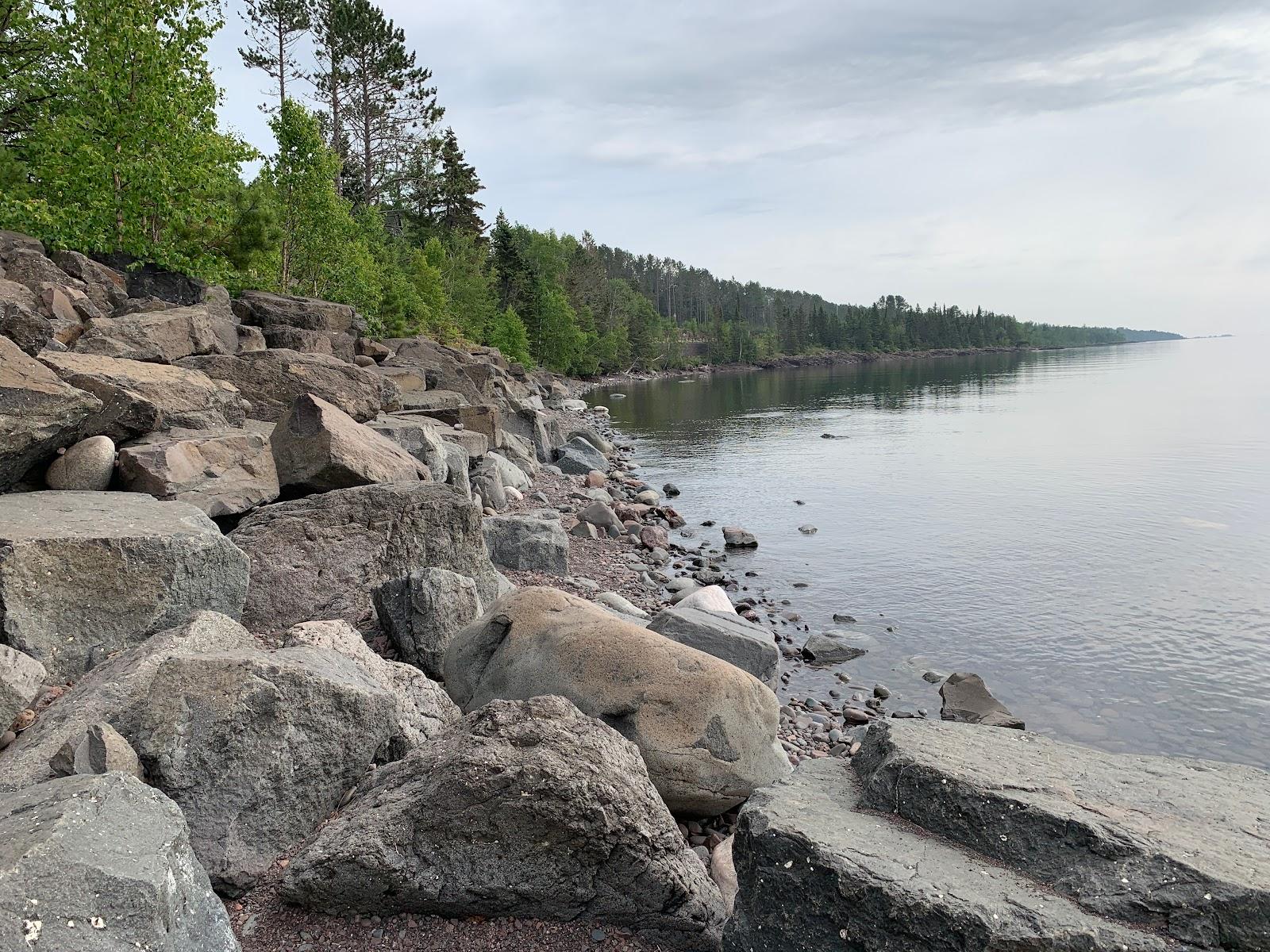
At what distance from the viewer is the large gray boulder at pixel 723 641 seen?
962 cm

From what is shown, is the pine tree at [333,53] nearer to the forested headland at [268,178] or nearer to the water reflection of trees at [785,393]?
the forested headland at [268,178]

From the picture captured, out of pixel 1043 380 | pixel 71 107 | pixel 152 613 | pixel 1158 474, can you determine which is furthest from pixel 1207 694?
pixel 1043 380

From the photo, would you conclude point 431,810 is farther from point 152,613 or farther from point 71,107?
point 71,107

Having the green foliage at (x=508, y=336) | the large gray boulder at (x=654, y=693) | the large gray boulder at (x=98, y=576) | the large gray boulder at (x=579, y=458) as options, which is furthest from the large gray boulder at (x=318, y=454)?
the green foliage at (x=508, y=336)

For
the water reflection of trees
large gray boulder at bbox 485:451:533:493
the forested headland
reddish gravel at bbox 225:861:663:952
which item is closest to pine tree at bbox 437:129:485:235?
the forested headland

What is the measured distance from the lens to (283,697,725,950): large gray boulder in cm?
456

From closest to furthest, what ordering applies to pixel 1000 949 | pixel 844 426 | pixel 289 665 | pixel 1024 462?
pixel 1000 949 → pixel 289 665 → pixel 1024 462 → pixel 844 426

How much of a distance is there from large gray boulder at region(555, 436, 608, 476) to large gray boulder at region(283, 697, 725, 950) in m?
24.0

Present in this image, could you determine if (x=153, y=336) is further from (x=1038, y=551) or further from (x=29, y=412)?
(x=1038, y=551)

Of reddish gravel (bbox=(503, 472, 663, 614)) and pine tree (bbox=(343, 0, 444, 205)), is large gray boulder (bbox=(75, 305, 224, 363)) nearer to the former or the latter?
reddish gravel (bbox=(503, 472, 663, 614))

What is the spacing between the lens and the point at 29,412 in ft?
25.3

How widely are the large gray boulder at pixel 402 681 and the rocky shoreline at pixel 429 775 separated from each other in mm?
36

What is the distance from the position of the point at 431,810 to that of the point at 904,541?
17902mm

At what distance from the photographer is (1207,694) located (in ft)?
38.2
